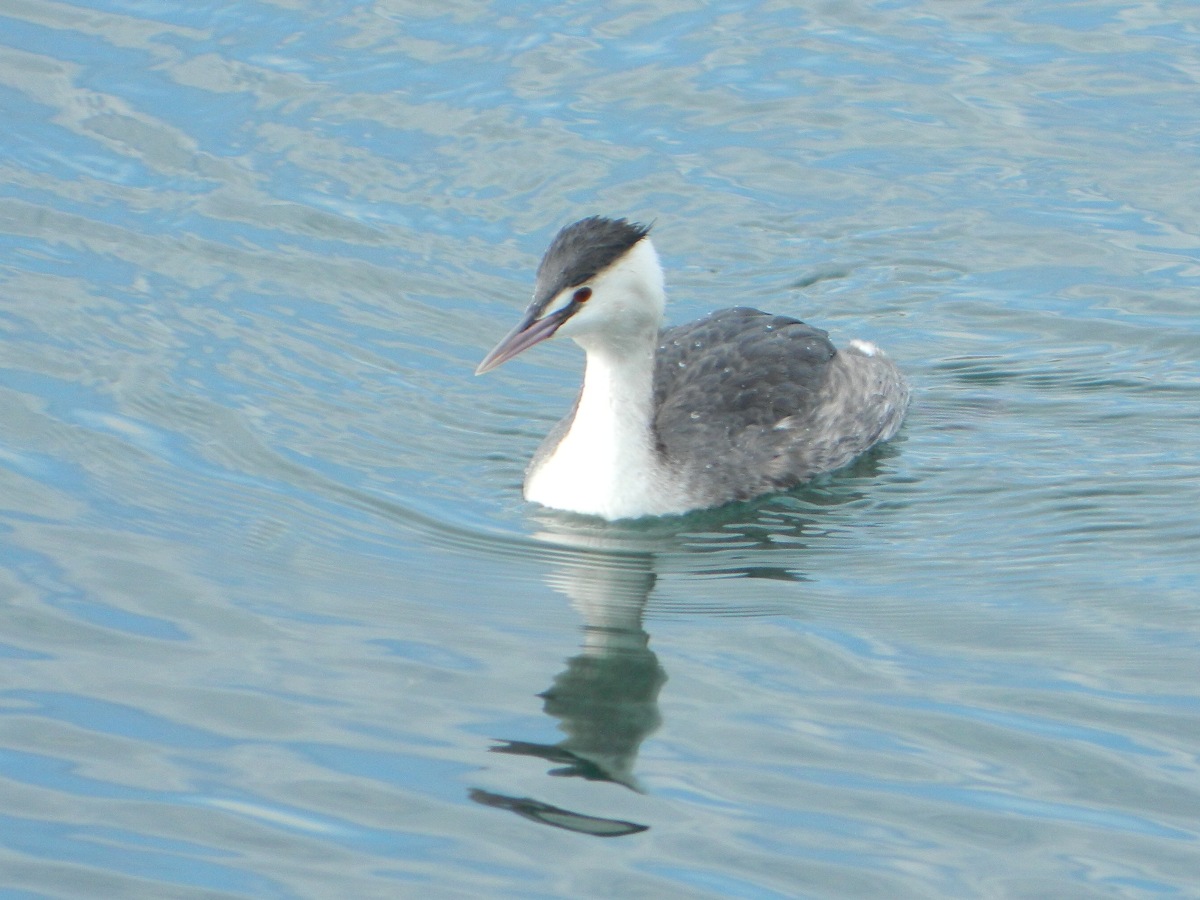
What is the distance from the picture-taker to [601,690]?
8031 mm

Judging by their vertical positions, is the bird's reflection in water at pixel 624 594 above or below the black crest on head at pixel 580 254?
below

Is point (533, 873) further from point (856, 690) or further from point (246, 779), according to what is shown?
point (856, 690)

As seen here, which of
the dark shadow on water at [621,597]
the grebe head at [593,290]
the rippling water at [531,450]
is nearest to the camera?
the rippling water at [531,450]

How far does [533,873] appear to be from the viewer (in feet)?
21.8

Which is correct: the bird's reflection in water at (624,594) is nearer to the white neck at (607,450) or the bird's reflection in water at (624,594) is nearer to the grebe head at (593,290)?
the white neck at (607,450)

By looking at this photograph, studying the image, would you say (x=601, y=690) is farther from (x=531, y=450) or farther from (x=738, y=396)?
(x=738, y=396)

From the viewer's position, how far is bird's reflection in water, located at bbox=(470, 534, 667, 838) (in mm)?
7055

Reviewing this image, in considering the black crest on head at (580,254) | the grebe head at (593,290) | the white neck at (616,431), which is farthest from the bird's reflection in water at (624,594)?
the black crest on head at (580,254)

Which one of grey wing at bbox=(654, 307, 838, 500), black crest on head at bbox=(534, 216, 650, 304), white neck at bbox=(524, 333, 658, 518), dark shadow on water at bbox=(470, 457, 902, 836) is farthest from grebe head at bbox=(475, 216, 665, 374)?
dark shadow on water at bbox=(470, 457, 902, 836)

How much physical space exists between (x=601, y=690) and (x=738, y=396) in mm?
3040

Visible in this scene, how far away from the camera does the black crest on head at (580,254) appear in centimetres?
929

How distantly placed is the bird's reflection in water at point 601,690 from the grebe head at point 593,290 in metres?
1.04

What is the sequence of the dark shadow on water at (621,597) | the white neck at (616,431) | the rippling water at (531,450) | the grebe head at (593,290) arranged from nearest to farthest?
1. the rippling water at (531,450)
2. the dark shadow on water at (621,597)
3. the grebe head at (593,290)
4. the white neck at (616,431)

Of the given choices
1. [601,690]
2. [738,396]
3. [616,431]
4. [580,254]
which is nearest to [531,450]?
[616,431]
